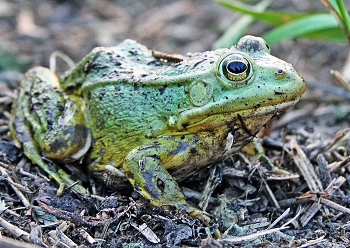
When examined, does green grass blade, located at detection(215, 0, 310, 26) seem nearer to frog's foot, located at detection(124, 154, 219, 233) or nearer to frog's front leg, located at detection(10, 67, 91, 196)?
frog's front leg, located at detection(10, 67, 91, 196)

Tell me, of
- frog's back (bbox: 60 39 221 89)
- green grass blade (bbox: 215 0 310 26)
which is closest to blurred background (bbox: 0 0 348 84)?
green grass blade (bbox: 215 0 310 26)

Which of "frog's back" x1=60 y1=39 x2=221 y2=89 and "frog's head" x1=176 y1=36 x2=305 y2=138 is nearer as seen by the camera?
"frog's head" x1=176 y1=36 x2=305 y2=138

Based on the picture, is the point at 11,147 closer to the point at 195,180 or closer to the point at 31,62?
the point at 195,180

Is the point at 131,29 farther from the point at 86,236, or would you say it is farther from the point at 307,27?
the point at 86,236

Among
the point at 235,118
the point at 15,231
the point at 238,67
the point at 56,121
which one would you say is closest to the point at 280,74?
the point at 238,67

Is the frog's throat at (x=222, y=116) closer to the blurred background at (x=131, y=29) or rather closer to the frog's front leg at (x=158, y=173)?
the frog's front leg at (x=158, y=173)

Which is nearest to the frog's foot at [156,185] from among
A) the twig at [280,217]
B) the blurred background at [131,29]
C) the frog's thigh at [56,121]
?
the twig at [280,217]

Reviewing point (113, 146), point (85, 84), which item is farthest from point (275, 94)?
point (85, 84)
